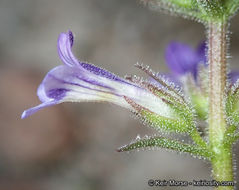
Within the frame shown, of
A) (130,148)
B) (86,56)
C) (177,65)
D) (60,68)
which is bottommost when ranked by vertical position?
(130,148)

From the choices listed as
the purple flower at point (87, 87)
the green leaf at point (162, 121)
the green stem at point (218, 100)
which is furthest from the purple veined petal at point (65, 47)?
the green stem at point (218, 100)

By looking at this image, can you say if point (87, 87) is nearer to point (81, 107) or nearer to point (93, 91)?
point (93, 91)

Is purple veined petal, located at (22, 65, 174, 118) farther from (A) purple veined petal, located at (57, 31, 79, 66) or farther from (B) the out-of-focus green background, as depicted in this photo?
(B) the out-of-focus green background

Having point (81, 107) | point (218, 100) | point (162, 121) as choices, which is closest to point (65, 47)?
point (162, 121)

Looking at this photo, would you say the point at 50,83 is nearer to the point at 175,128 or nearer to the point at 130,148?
the point at 130,148

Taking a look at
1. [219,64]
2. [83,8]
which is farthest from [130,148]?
[83,8]

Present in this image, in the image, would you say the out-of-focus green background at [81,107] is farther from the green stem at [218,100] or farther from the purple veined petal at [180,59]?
the green stem at [218,100]

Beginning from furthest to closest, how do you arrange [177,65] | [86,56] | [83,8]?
[83,8]
[86,56]
[177,65]
